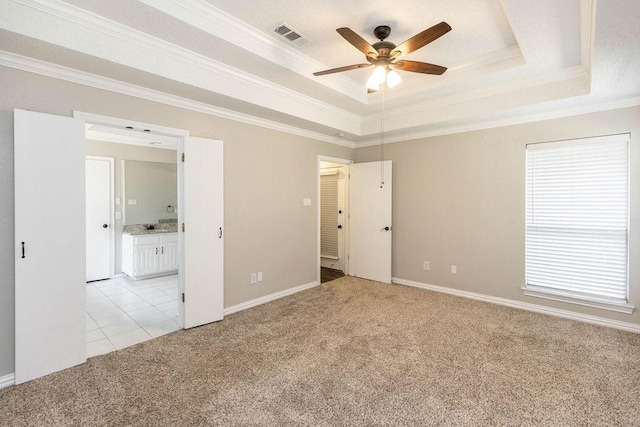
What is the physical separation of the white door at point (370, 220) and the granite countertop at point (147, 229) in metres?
3.39

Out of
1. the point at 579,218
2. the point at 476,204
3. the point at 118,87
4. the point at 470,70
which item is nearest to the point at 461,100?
the point at 470,70

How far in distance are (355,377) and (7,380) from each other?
262cm

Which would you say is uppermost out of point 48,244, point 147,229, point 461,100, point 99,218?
point 461,100

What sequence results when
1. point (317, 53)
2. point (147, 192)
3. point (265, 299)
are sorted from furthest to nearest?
point (147, 192)
point (265, 299)
point (317, 53)

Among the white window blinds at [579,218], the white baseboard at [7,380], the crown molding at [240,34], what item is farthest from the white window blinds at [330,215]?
the white baseboard at [7,380]

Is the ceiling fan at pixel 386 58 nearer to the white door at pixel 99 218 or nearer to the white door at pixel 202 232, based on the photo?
the white door at pixel 202 232

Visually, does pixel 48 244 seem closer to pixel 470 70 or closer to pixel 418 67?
pixel 418 67

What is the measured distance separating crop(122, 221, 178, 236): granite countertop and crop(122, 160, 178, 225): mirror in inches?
5.7

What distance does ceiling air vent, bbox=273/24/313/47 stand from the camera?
264cm

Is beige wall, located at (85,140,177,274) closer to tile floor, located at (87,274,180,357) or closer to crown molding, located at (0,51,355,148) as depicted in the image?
tile floor, located at (87,274,180,357)

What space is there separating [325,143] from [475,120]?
7.23 feet

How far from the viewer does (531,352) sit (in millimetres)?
2820

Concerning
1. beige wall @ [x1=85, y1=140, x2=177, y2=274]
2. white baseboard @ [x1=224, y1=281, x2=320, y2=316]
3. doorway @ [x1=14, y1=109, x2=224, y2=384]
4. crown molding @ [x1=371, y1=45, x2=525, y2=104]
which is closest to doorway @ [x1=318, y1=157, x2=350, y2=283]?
white baseboard @ [x1=224, y1=281, x2=320, y2=316]

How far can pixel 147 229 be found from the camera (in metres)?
5.59
